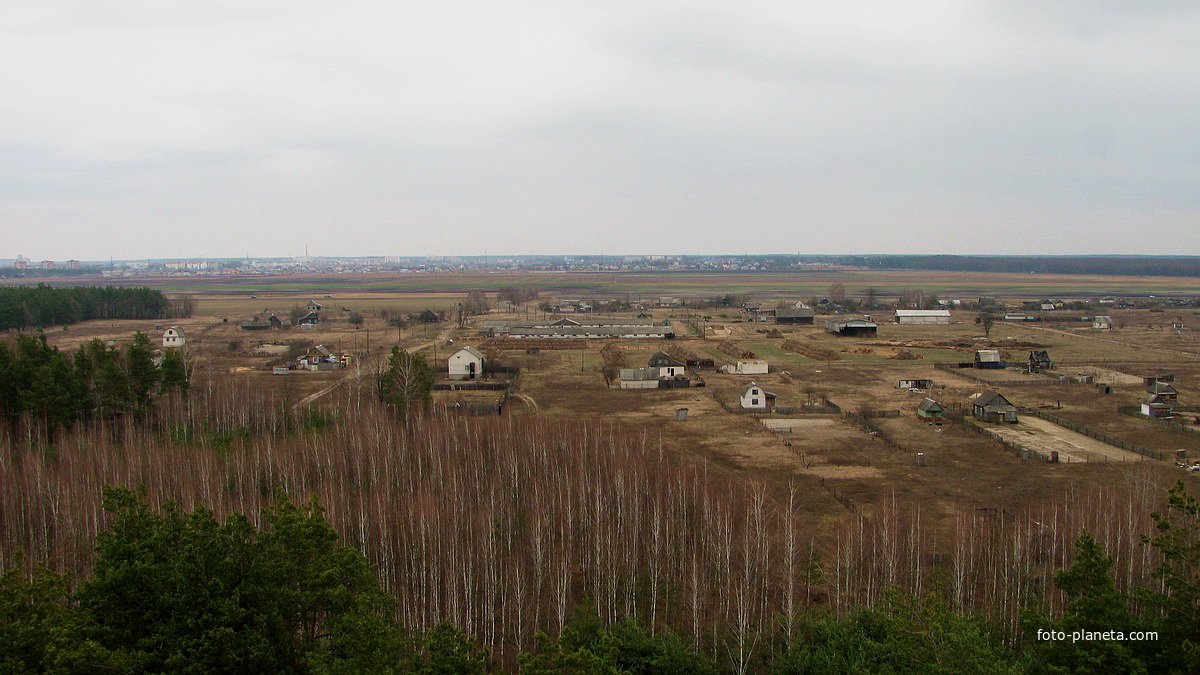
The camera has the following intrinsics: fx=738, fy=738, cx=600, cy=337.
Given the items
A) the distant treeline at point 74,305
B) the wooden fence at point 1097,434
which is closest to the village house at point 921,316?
the wooden fence at point 1097,434

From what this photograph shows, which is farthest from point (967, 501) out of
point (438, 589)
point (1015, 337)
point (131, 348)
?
point (1015, 337)

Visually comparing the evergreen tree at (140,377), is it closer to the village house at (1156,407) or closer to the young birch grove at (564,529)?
the young birch grove at (564,529)

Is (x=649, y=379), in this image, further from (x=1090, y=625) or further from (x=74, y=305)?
(x=74, y=305)

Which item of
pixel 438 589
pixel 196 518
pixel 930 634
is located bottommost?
pixel 438 589

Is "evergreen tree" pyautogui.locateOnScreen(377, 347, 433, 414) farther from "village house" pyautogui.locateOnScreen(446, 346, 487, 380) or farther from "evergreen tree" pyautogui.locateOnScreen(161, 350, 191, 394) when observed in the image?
"village house" pyautogui.locateOnScreen(446, 346, 487, 380)

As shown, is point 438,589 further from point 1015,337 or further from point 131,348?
point 1015,337

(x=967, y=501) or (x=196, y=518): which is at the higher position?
(x=196, y=518)
